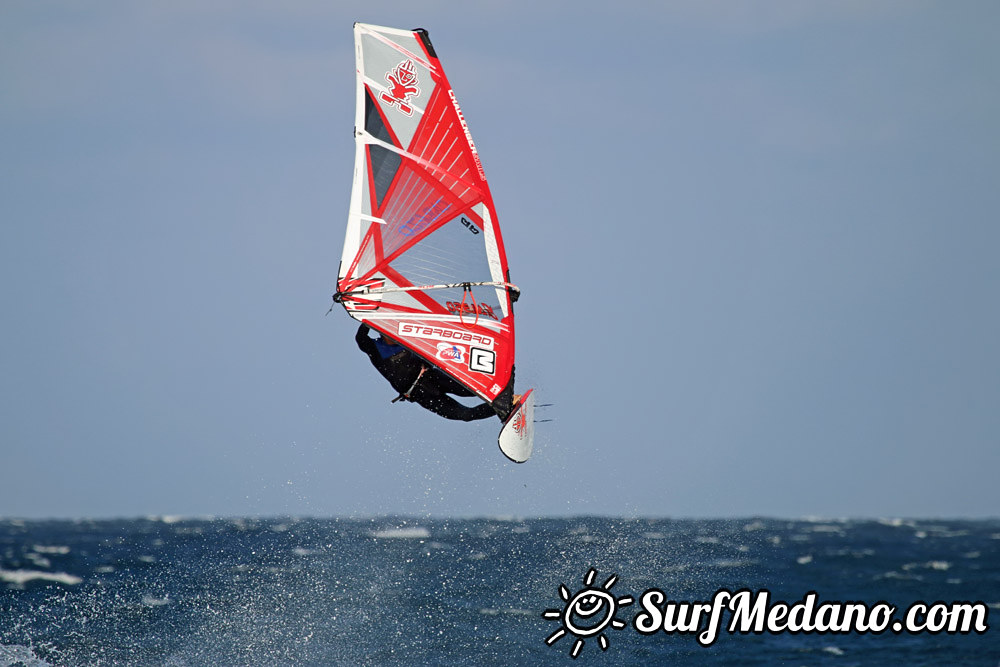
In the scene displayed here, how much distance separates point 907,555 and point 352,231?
30.8 meters

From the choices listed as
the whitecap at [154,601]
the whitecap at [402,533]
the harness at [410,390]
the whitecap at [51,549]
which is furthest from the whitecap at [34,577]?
the harness at [410,390]

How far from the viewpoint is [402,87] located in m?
12.7

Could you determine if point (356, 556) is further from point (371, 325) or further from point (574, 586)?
point (371, 325)

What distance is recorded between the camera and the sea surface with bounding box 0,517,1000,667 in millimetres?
20562

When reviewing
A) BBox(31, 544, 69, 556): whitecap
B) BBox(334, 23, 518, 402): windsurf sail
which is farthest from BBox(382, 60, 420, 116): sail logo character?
BBox(31, 544, 69, 556): whitecap

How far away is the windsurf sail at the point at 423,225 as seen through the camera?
40.2 feet

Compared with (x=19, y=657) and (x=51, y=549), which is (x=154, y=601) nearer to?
(x=19, y=657)

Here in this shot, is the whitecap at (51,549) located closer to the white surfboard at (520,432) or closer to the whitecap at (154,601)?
the whitecap at (154,601)

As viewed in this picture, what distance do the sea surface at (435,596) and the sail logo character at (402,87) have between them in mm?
6923

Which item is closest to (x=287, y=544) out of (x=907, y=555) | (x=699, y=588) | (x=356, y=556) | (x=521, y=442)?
(x=356, y=556)

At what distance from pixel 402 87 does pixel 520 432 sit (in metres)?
3.88

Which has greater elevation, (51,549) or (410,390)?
(410,390)

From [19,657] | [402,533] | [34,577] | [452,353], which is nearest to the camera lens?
[452,353]

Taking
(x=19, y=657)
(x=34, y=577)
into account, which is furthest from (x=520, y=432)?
(x=34, y=577)
